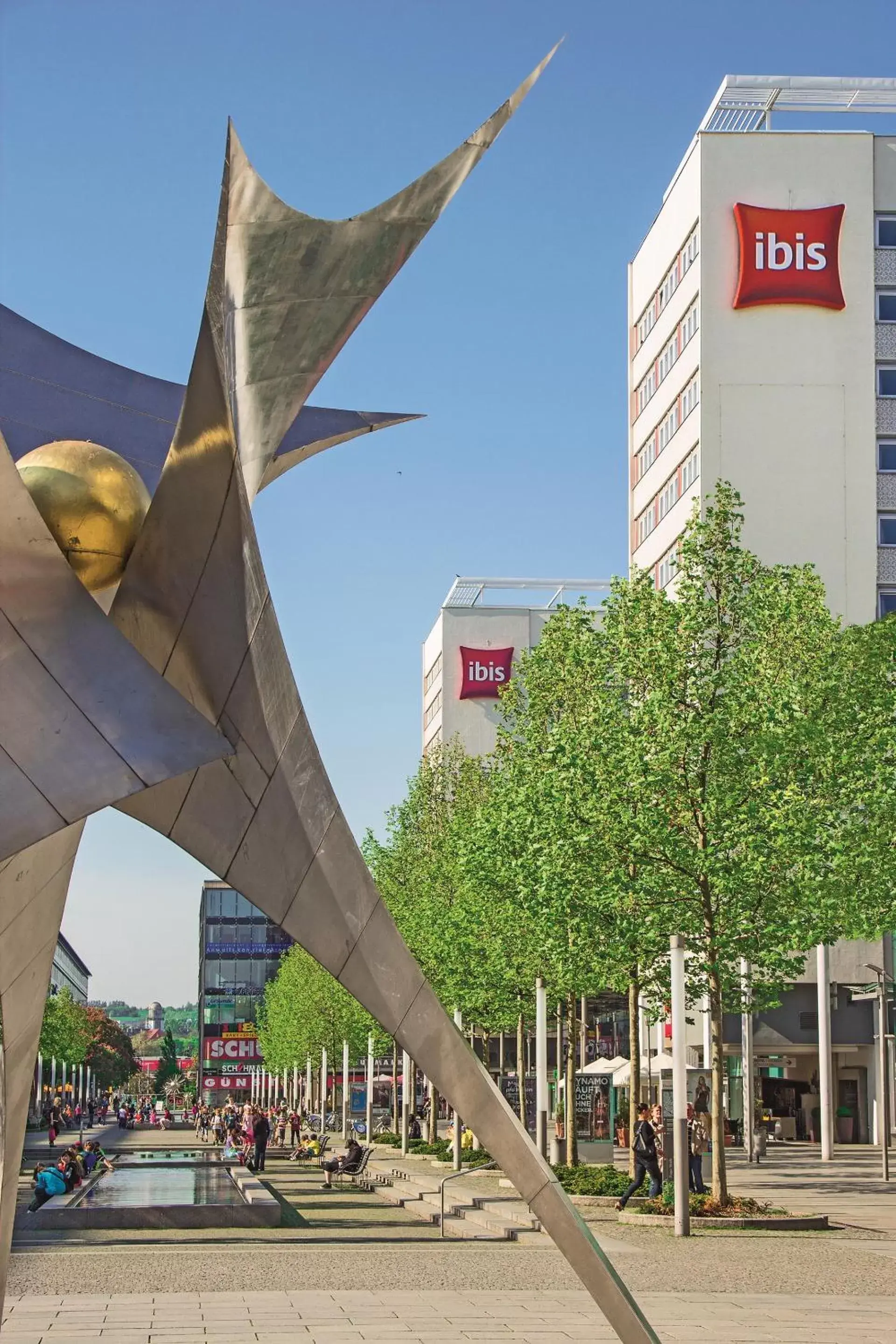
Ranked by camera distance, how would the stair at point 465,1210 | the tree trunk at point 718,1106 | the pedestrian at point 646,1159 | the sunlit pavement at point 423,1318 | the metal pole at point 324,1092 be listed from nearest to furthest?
the sunlit pavement at point 423,1318 < the stair at point 465,1210 < the tree trunk at point 718,1106 < the pedestrian at point 646,1159 < the metal pole at point 324,1092

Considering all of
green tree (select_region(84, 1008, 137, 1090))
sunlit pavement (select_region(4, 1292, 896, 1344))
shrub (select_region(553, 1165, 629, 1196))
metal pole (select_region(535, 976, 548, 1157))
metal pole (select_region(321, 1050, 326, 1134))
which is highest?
metal pole (select_region(535, 976, 548, 1157))

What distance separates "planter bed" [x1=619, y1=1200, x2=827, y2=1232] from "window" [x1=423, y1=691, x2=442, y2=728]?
298ft

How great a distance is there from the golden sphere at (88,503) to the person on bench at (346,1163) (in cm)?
3004

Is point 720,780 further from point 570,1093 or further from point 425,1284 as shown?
point 570,1093

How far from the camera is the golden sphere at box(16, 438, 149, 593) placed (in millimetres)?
10914

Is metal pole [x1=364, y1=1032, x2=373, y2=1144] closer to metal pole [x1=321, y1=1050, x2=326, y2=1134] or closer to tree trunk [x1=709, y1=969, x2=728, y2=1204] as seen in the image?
metal pole [x1=321, y1=1050, x2=326, y2=1134]

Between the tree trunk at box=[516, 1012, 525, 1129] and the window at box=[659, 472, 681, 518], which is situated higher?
the window at box=[659, 472, 681, 518]

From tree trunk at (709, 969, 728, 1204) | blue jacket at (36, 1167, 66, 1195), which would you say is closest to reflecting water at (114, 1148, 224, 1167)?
blue jacket at (36, 1167, 66, 1195)

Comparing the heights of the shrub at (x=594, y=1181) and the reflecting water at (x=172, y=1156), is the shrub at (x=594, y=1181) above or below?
above

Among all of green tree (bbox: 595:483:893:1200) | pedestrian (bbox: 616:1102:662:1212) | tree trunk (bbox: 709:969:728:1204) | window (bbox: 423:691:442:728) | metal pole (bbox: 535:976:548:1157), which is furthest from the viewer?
window (bbox: 423:691:442:728)

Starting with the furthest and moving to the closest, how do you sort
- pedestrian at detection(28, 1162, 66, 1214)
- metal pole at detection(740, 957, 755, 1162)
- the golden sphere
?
metal pole at detection(740, 957, 755, 1162) < pedestrian at detection(28, 1162, 66, 1214) < the golden sphere

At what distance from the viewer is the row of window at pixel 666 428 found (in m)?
63.7

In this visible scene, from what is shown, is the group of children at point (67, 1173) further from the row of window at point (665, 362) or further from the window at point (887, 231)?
the window at point (887, 231)

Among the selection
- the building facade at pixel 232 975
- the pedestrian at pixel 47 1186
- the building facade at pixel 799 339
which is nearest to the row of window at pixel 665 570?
the building facade at pixel 799 339
